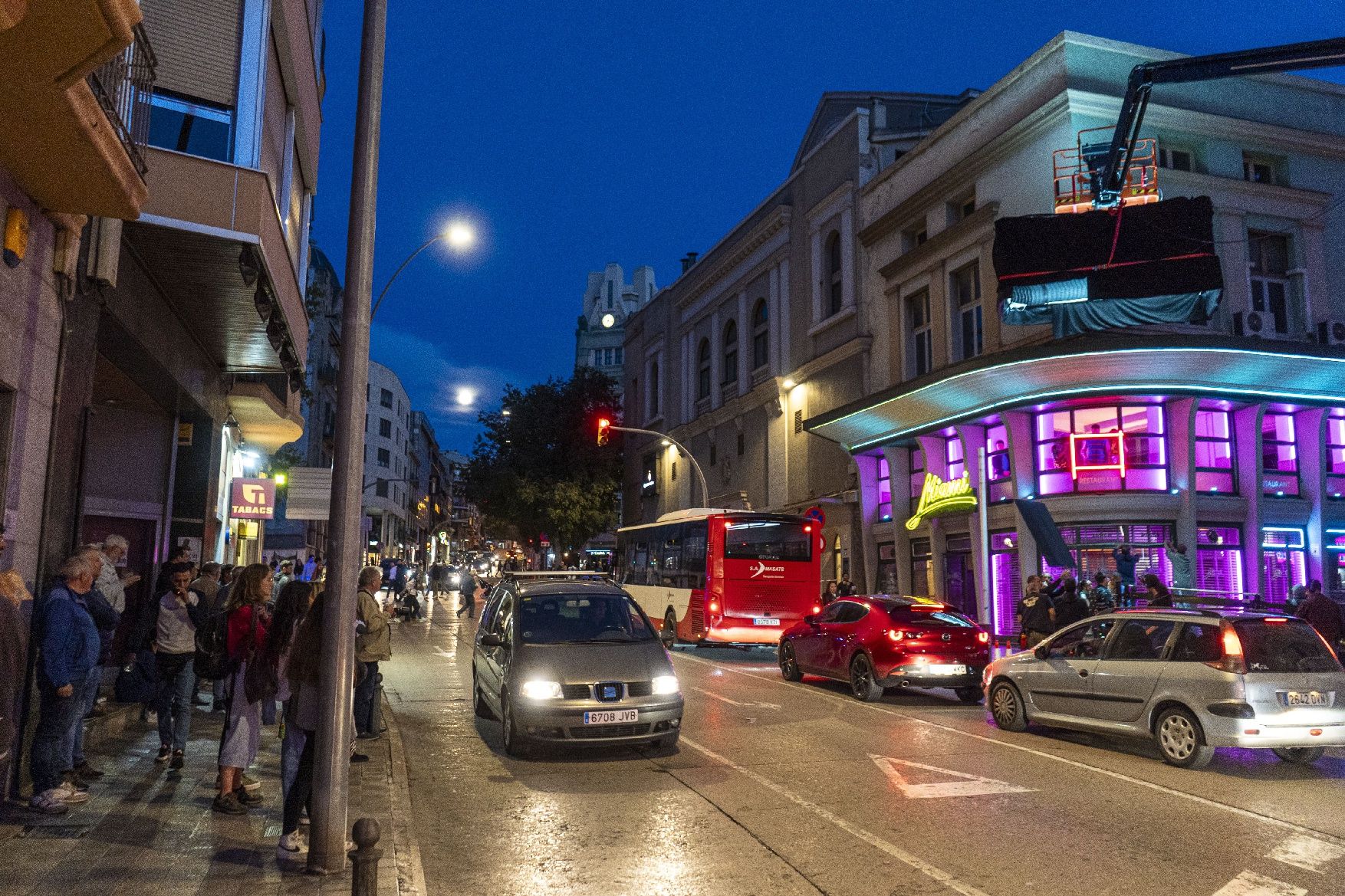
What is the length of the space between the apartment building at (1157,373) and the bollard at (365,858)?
56.5ft

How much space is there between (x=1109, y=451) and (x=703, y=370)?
28.4m

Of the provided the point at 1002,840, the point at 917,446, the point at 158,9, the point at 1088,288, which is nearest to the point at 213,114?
the point at 158,9

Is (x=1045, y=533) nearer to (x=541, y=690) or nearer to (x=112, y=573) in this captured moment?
(x=541, y=690)

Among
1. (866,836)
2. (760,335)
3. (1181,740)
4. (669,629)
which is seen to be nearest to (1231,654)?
(1181,740)

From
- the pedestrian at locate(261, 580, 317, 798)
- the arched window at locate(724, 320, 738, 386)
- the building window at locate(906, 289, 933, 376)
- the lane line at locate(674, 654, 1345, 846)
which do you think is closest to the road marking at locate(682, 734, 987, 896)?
the lane line at locate(674, 654, 1345, 846)

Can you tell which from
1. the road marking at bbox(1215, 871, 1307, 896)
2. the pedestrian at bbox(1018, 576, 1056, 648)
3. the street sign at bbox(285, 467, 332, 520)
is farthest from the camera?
the street sign at bbox(285, 467, 332, 520)

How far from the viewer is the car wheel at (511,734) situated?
9.95 meters

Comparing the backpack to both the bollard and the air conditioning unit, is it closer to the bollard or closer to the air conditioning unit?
the bollard

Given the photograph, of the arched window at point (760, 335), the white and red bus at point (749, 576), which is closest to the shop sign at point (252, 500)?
the white and red bus at point (749, 576)

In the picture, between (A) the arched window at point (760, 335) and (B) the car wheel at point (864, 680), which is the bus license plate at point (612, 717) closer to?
(B) the car wheel at point (864, 680)

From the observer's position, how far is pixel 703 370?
5019 cm

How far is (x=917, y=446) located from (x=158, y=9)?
2376 cm

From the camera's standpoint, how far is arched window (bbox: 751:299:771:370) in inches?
1682

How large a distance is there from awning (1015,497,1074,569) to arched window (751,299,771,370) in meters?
19.6
